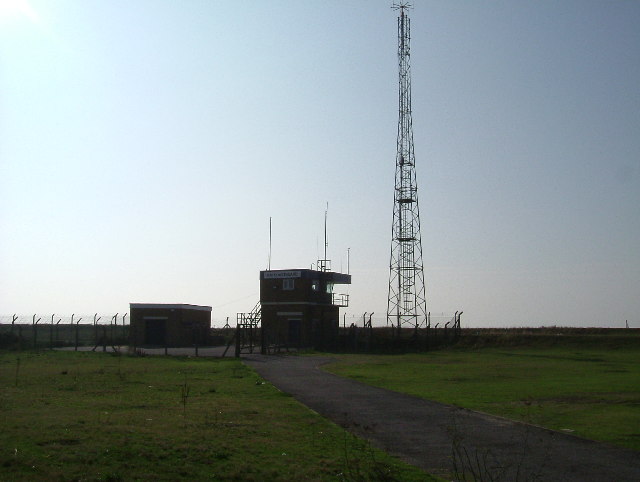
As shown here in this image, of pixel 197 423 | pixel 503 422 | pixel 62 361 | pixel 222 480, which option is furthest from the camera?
pixel 62 361

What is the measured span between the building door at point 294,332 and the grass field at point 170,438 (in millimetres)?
38548

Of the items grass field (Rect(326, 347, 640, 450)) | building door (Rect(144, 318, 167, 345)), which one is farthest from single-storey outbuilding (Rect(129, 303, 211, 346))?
grass field (Rect(326, 347, 640, 450))

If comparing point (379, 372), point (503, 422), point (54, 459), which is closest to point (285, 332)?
point (379, 372)

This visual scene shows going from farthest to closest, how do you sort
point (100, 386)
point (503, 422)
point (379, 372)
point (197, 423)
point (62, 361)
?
point (62, 361)
point (379, 372)
point (100, 386)
point (503, 422)
point (197, 423)

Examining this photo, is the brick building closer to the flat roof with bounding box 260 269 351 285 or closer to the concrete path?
the flat roof with bounding box 260 269 351 285

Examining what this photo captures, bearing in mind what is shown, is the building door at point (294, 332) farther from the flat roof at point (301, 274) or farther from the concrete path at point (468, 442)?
the concrete path at point (468, 442)

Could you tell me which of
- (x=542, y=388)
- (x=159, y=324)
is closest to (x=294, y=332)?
(x=159, y=324)

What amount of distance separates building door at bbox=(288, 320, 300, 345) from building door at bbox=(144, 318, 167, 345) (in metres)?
11.5

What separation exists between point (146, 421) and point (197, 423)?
110cm

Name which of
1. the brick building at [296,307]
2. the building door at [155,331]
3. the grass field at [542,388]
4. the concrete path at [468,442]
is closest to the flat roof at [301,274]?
the brick building at [296,307]

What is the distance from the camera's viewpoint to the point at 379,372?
34656 mm

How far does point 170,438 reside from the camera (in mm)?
13305

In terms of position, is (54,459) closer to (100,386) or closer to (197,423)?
(197,423)

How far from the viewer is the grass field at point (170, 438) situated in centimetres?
1106
